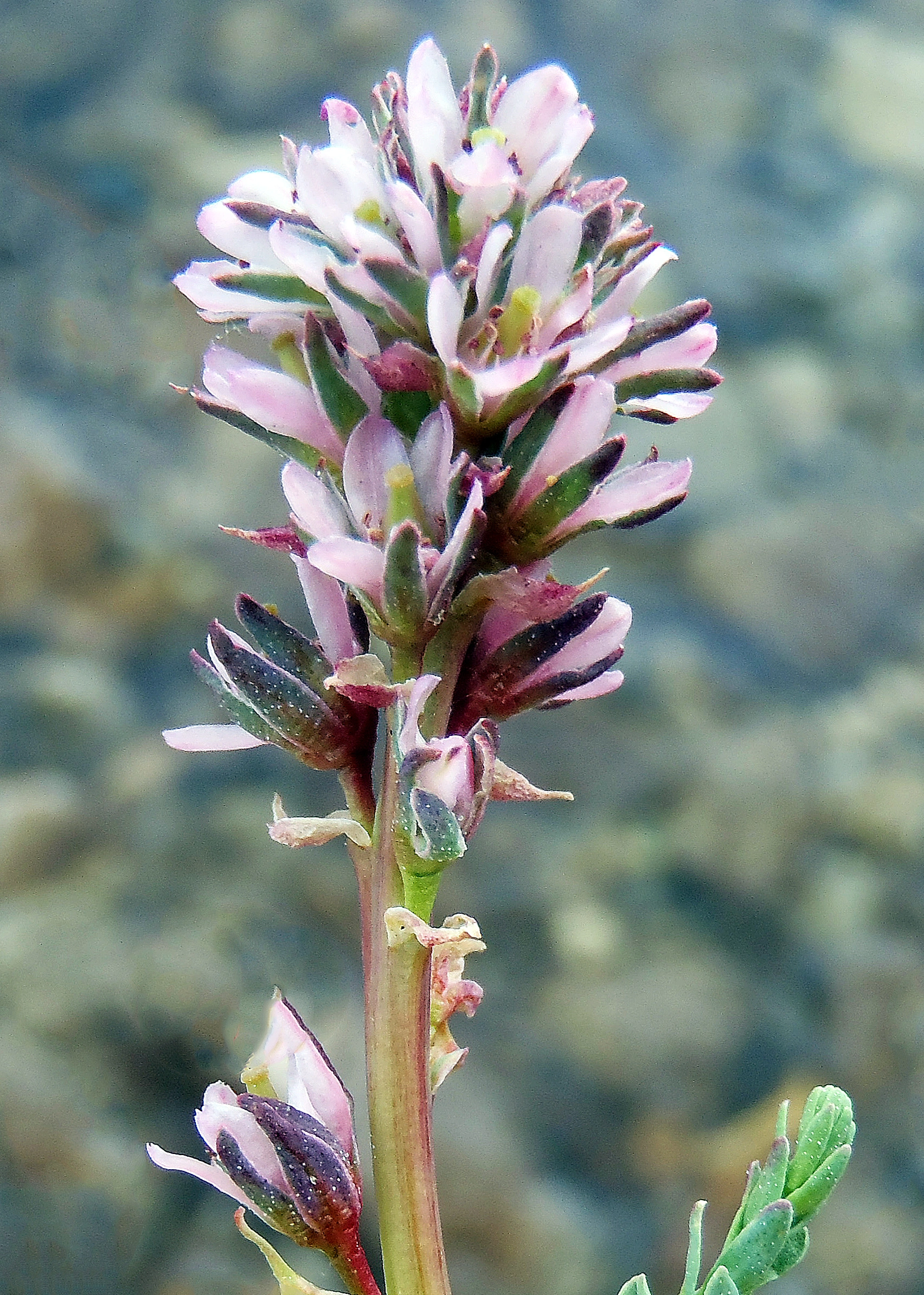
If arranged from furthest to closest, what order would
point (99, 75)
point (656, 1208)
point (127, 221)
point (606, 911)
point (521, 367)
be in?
1. point (99, 75)
2. point (127, 221)
3. point (606, 911)
4. point (656, 1208)
5. point (521, 367)

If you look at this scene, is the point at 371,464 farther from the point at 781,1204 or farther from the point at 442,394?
the point at 781,1204

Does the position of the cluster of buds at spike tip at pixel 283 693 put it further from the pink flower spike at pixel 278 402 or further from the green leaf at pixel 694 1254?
the green leaf at pixel 694 1254

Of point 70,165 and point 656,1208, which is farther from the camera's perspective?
point 70,165

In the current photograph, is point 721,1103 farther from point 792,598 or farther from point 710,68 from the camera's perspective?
point 710,68

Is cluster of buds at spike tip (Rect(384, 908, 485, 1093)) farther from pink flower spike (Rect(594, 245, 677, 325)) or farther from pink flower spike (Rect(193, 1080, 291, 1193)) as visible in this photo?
pink flower spike (Rect(594, 245, 677, 325))

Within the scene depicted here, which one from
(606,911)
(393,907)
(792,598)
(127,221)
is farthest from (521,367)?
(127,221)

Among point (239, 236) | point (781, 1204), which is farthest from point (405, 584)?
point (781, 1204)

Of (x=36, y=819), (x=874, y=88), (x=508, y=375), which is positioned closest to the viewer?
(x=508, y=375)

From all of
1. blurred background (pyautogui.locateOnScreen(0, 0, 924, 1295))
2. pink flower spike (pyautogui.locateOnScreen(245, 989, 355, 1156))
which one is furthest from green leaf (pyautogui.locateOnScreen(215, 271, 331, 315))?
blurred background (pyautogui.locateOnScreen(0, 0, 924, 1295))
